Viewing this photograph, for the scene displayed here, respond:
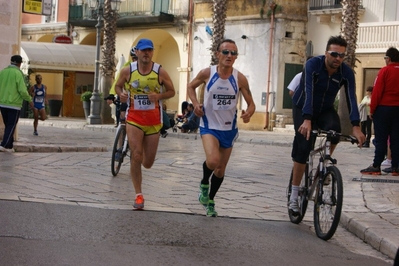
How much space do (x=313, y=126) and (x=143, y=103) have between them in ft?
6.11

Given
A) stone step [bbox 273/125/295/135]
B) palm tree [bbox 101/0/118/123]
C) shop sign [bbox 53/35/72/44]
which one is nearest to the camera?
stone step [bbox 273/125/295/135]

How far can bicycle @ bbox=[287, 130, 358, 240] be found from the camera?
7.38 metres

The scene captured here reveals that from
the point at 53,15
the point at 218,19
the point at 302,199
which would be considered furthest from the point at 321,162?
the point at 53,15

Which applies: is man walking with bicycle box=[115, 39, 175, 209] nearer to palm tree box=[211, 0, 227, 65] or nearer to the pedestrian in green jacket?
the pedestrian in green jacket

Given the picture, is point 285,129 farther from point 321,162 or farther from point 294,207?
point 321,162

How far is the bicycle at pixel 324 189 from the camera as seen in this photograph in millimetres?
7379

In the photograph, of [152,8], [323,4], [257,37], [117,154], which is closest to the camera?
[117,154]

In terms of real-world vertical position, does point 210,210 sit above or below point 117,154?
below

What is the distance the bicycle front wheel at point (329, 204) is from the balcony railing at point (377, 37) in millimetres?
23098

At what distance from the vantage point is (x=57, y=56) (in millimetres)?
38969

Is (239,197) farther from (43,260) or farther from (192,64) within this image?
(192,64)

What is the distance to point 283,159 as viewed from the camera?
56.7 ft

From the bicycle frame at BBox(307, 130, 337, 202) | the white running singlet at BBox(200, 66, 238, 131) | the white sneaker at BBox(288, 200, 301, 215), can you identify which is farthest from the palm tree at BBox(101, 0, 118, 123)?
the bicycle frame at BBox(307, 130, 337, 202)

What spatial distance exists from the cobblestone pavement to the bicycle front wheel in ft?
1.35
